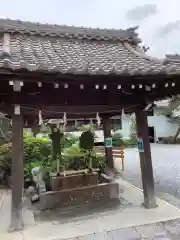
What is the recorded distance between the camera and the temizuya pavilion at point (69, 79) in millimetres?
4355

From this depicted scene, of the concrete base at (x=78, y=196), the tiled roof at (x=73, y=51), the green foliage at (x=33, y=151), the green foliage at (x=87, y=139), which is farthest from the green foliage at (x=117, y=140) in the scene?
the concrete base at (x=78, y=196)

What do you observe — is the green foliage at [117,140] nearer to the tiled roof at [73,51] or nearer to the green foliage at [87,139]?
the green foliage at [87,139]

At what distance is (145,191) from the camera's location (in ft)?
19.2

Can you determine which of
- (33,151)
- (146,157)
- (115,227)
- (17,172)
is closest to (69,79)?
(17,172)

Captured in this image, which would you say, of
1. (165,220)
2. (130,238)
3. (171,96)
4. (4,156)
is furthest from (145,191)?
(4,156)

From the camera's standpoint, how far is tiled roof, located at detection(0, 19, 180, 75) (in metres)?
4.37

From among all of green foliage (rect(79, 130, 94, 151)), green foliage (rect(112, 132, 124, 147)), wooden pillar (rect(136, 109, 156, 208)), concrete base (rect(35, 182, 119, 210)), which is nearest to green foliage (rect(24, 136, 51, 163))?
green foliage (rect(79, 130, 94, 151))

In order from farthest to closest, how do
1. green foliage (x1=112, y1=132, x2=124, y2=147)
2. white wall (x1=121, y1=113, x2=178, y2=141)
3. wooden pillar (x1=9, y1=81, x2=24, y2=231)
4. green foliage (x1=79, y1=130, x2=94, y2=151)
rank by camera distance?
white wall (x1=121, y1=113, x2=178, y2=141), green foliage (x1=112, y1=132, x2=124, y2=147), green foliage (x1=79, y1=130, x2=94, y2=151), wooden pillar (x1=9, y1=81, x2=24, y2=231)

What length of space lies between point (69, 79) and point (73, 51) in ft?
5.52

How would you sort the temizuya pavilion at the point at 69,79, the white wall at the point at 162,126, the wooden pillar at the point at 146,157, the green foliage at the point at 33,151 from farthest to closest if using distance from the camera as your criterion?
the white wall at the point at 162,126 → the green foliage at the point at 33,151 → the wooden pillar at the point at 146,157 → the temizuya pavilion at the point at 69,79

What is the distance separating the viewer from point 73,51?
5.98 meters

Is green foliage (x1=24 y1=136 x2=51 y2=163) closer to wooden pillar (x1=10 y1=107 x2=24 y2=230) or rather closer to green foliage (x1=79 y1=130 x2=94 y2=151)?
green foliage (x1=79 y1=130 x2=94 y2=151)

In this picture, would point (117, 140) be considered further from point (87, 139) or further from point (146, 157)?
point (146, 157)

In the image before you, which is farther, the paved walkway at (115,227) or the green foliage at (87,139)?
the green foliage at (87,139)
